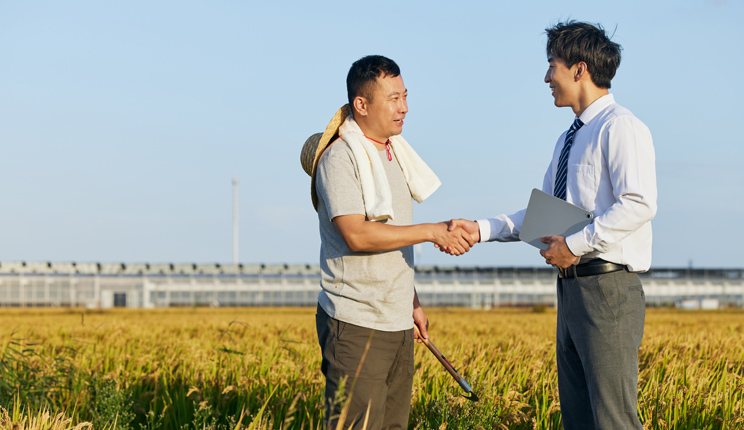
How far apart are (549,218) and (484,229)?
1.53ft

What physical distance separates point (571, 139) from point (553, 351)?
463 centimetres

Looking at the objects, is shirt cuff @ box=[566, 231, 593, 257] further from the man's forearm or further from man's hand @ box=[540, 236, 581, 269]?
the man's forearm

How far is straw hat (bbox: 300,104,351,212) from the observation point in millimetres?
2998

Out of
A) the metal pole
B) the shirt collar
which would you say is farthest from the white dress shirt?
the metal pole

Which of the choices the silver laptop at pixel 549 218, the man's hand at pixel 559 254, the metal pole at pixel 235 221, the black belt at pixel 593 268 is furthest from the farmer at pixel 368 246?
the metal pole at pixel 235 221

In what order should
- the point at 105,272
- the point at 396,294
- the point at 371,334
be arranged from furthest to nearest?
the point at 105,272
the point at 396,294
the point at 371,334

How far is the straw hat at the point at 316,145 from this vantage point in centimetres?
300

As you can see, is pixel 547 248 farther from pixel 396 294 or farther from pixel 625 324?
pixel 396 294

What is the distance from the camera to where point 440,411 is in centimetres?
368

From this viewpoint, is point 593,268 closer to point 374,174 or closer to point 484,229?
point 484,229

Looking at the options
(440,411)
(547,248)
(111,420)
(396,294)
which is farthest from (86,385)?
(547,248)

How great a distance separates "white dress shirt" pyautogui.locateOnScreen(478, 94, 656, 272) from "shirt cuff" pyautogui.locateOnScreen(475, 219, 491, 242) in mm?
509

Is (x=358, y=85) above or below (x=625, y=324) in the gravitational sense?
above

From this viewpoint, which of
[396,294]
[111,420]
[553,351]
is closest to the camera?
[396,294]
